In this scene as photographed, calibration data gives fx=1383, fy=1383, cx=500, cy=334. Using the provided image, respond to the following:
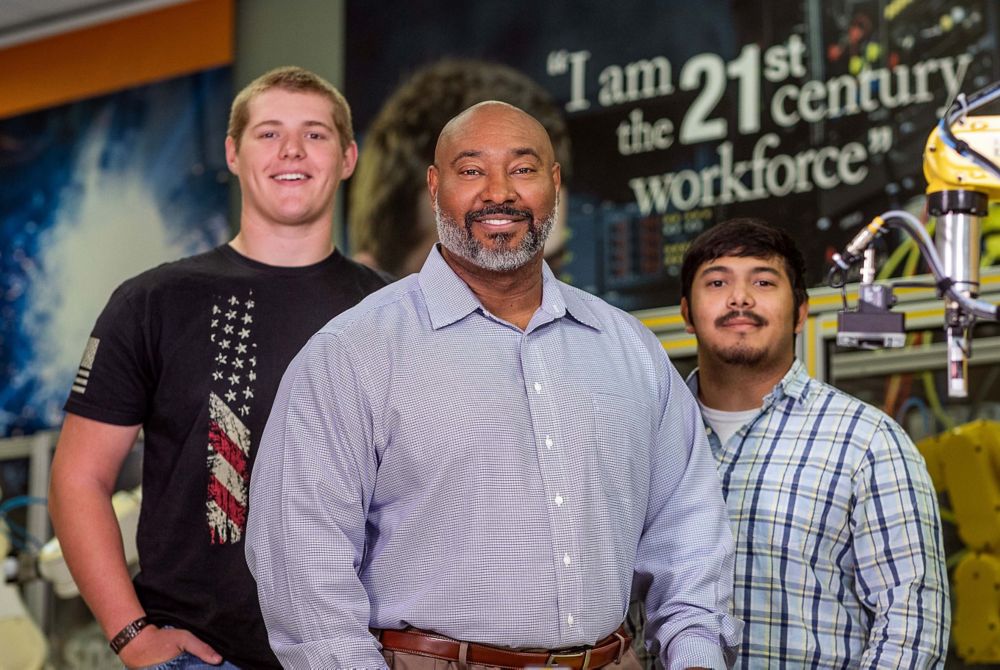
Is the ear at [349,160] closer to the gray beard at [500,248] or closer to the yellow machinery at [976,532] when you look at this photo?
the gray beard at [500,248]

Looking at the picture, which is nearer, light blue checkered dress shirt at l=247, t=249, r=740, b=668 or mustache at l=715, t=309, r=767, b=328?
light blue checkered dress shirt at l=247, t=249, r=740, b=668

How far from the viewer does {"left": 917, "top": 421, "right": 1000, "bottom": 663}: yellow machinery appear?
130 inches

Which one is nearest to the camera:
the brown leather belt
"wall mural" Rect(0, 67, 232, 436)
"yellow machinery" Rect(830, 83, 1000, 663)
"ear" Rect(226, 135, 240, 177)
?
"yellow machinery" Rect(830, 83, 1000, 663)

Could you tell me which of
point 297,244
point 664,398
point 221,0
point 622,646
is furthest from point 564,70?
point 622,646

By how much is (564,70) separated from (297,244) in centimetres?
216

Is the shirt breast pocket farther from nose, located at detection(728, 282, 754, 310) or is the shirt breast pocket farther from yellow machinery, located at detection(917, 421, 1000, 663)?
yellow machinery, located at detection(917, 421, 1000, 663)

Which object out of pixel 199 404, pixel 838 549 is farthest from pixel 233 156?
pixel 838 549

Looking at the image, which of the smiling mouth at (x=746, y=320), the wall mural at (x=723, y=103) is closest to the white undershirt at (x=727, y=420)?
the smiling mouth at (x=746, y=320)

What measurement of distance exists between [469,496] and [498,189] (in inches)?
18.3

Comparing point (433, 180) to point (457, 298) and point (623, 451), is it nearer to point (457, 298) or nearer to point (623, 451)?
point (457, 298)

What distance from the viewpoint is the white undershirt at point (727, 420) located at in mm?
2498

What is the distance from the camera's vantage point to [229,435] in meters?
2.31

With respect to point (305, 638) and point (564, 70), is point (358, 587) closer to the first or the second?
point (305, 638)

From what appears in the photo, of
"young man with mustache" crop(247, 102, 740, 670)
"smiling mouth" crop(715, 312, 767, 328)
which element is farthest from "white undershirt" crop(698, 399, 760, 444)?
"young man with mustache" crop(247, 102, 740, 670)
